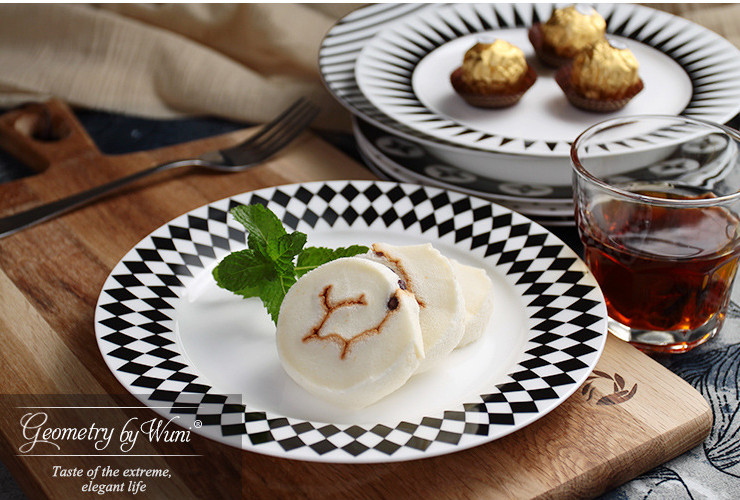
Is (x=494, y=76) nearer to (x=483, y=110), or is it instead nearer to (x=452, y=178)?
(x=483, y=110)

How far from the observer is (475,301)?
116 centimetres

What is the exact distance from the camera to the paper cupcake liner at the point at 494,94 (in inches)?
66.5

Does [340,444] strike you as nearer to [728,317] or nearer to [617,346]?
[617,346]

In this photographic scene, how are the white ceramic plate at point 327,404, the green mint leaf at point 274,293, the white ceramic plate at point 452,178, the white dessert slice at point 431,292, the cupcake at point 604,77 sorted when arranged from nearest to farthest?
the white ceramic plate at point 327,404 → the white dessert slice at point 431,292 → the green mint leaf at point 274,293 → the white ceramic plate at point 452,178 → the cupcake at point 604,77

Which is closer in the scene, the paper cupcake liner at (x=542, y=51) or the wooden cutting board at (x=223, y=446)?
the wooden cutting board at (x=223, y=446)

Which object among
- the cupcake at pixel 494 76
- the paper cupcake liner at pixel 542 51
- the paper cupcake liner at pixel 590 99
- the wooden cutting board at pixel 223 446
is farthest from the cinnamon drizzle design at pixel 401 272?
the paper cupcake liner at pixel 542 51

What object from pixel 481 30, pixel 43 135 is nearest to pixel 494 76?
pixel 481 30

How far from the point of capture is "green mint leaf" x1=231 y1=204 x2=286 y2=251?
1.23m

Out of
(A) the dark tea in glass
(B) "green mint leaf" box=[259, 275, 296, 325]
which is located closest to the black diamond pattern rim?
(A) the dark tea in glass

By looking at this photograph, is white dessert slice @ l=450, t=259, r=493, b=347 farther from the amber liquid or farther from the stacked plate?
the stacked plate

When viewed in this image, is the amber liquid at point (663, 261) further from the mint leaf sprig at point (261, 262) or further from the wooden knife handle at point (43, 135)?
the wooden knife handle at point (43, 135)

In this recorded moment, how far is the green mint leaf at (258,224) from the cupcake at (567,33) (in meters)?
0.96

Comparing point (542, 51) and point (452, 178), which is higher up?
point (542, 51)

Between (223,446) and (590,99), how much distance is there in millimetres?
1107
